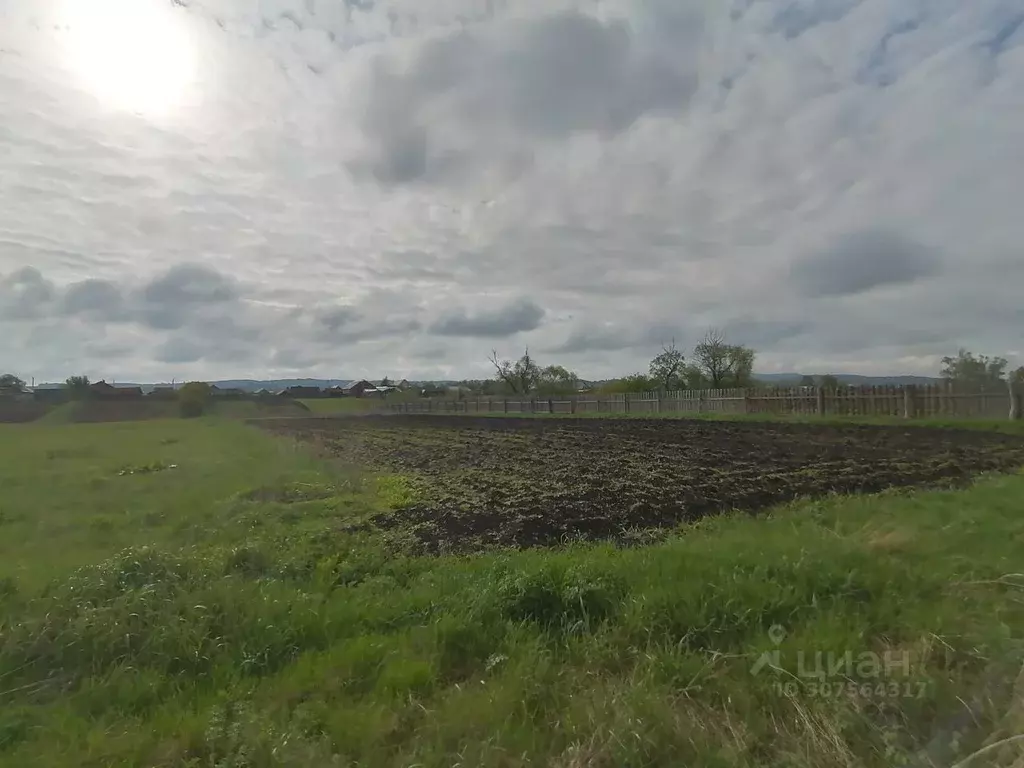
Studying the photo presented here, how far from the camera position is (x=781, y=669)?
3723 mm

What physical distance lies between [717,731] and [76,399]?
46284mm

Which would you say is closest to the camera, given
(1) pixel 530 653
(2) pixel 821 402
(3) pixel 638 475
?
(1) pixel 530 653

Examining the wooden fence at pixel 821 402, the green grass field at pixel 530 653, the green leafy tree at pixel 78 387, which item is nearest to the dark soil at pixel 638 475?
the green grass field at pixel 530 653

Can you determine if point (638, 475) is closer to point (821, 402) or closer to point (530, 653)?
point (530, 653)

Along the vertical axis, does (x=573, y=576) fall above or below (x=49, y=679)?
above

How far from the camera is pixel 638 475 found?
12312 millimetres

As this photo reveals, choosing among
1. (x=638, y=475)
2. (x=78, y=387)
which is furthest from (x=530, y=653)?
(x=78, y=387)

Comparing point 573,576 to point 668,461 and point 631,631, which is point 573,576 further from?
point 668,461

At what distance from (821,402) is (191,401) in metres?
42.1

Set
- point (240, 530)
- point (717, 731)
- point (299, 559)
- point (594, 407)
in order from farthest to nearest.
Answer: point (594, 407), point (240, 530), point (299, 559), point (717, 731)

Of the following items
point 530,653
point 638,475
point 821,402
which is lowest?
point 530,653

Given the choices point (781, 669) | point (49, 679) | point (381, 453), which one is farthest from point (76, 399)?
point (781, 669)

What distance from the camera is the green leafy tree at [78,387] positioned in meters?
39.1

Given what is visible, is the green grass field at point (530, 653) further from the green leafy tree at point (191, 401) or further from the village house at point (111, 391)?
the green leafy tree at point (191, 401)
